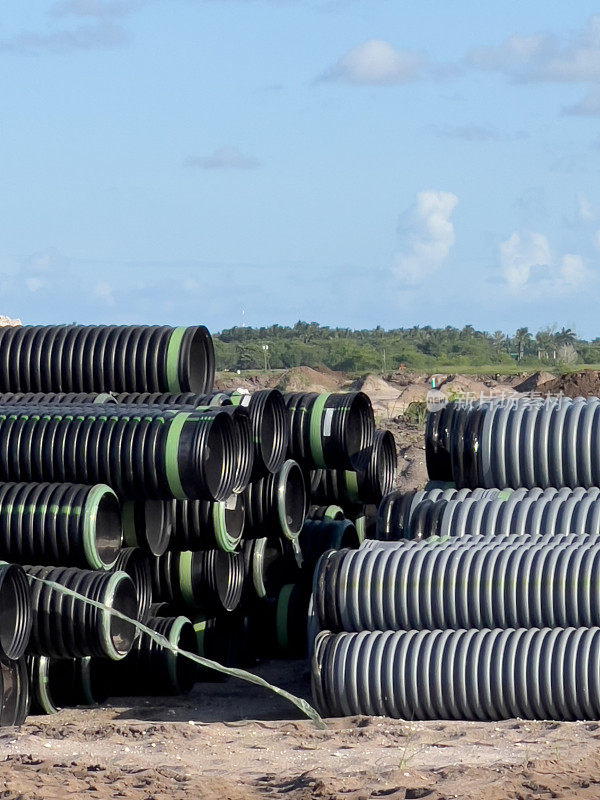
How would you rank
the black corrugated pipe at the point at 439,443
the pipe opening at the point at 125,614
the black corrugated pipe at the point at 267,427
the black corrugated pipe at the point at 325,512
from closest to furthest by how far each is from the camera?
the pipe opening at the point at 125,614 < the black corrugated pipe at the point at 267,427 < the black corrugated pipe at the point at 439,443 < the black corrugated pipe at the point at 325,512

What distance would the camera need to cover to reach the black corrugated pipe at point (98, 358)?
583 inches

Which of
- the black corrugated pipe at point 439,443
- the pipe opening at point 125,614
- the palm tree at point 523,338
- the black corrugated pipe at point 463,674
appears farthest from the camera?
the palm tree at point 523,338

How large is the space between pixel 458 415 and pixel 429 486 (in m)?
0.86

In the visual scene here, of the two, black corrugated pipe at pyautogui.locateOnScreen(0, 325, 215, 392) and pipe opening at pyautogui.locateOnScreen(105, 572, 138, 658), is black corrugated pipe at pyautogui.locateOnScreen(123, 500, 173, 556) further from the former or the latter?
black corrugated pipe at pyautogui.locateOnScreen(0, 325, 215, 392)

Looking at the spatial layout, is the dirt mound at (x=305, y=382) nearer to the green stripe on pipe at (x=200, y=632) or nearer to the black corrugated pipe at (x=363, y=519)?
the black corrugated pipe at (x=363, y=519)

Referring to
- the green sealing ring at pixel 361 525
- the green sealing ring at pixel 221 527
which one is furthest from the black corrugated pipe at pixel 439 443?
the green sealing ring at pixel 221 527

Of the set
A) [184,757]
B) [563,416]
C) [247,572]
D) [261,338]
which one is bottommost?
[184,757]

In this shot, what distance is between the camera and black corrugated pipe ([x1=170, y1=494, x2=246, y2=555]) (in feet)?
43.8

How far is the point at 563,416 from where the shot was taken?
13.5m

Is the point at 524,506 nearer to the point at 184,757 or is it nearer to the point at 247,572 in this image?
the point at 247,572

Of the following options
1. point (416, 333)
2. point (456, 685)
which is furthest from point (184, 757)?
point (416, 333)

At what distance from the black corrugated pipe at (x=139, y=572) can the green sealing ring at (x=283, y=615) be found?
2095 mm

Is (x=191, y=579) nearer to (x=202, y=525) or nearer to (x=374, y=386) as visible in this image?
(x=202, y=525)

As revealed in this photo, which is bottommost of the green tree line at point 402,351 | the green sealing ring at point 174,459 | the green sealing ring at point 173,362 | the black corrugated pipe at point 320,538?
the black corrugated pipe at point 320,538
